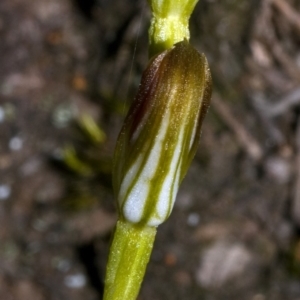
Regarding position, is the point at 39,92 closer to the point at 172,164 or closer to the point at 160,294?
the point at 160,294

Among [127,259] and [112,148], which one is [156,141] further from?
[112,148]

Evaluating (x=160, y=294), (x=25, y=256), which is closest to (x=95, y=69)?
(x=25, y=256)

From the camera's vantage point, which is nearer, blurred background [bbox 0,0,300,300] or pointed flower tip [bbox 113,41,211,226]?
pointed flower tip [bbox 113,41,211,226]

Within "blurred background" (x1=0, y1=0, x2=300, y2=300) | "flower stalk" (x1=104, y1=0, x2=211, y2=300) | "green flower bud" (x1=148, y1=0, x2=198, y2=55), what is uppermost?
"green flower bud" (x1=148, y1=0, x2=198, y2=55)

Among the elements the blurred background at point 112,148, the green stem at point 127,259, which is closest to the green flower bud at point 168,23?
the green stem at point 127,259

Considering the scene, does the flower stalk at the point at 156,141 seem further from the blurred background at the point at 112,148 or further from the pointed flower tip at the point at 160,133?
the blurred background at the point at 112,148

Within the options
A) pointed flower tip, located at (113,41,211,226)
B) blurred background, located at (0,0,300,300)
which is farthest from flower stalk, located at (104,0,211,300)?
blurred background, located at (0,0,300,300)

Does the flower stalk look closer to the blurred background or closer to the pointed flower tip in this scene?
the pointed flower tip
